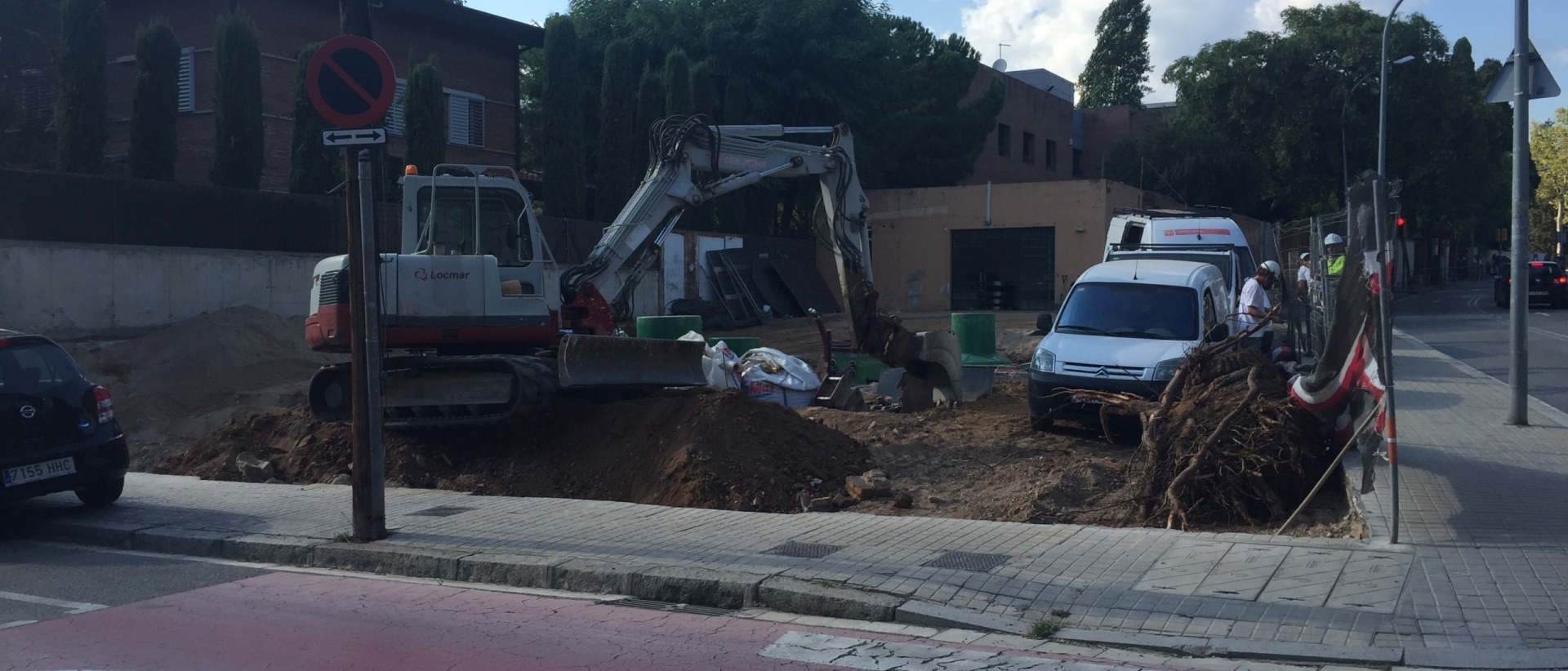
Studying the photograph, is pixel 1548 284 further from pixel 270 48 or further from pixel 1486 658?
pixel 1486 658

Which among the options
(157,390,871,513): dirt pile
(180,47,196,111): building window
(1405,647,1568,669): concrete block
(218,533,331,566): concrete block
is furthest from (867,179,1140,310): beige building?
(1405,647,1568,669): concrete block

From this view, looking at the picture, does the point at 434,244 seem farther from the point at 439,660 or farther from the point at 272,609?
the point at 439,660

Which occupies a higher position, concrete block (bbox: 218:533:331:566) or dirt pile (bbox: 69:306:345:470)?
dirt pile (bbox: 69:306:345:470)

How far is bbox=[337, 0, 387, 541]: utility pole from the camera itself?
27.7ft

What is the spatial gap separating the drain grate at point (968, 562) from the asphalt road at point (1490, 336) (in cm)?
1085

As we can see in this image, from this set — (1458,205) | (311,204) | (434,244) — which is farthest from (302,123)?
(1458,205)

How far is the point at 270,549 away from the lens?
8.46 meters

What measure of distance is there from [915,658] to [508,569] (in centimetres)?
310

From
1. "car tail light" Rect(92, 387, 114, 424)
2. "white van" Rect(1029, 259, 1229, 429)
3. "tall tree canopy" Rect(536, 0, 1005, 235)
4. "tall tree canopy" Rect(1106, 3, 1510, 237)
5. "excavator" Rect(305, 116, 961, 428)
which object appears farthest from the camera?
"tall tree canopy" Rect(1106, 3, 1510, 237)

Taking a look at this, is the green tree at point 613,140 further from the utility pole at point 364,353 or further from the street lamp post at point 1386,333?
the street lamp post at point 1386,333

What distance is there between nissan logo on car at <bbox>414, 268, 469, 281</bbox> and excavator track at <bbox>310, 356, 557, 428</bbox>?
2.64ft

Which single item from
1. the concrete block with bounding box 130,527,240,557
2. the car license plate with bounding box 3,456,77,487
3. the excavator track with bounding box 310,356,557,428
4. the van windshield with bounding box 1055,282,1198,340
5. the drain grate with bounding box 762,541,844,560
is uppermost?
the van windshield with bounding box 1055,282,1198,340

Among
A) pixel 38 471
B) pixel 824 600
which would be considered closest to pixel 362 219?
pixel 38 471

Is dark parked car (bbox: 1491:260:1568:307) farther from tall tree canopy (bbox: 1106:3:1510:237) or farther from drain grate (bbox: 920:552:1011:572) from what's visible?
drain grate (bbox: 920:552:1011:572)
